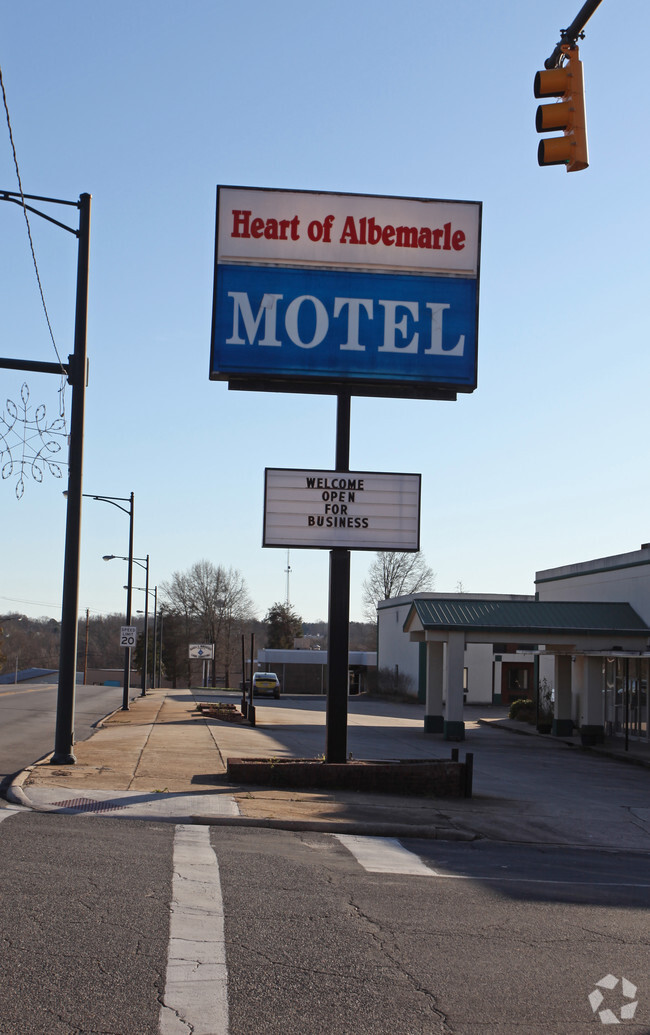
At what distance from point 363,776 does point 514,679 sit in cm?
4839

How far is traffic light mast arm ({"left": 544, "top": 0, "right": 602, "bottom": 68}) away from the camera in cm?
813

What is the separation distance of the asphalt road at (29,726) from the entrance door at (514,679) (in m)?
25.9

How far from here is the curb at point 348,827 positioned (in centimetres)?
1132

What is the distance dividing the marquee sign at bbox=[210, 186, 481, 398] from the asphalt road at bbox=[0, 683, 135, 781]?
7.69 metres

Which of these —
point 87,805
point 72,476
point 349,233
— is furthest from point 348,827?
point 349,233

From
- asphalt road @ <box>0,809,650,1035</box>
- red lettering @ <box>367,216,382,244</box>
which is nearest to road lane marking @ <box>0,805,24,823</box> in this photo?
asphalt road @ <box>0,809,650,1035</box>

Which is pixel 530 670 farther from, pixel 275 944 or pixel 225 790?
pixel 275 944

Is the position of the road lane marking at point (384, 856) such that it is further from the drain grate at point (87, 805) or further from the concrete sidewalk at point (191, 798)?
the drain grate at point (87, 805)

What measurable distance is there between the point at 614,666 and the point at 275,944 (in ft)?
95.0

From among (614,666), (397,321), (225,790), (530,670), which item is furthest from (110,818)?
(530,670)

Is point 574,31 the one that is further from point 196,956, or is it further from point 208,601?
point 208,601

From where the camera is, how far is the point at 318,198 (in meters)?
16.5

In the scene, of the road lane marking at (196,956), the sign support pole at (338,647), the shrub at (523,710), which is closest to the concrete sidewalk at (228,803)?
the sign support pole at (338,647)

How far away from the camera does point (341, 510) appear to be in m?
16.0
